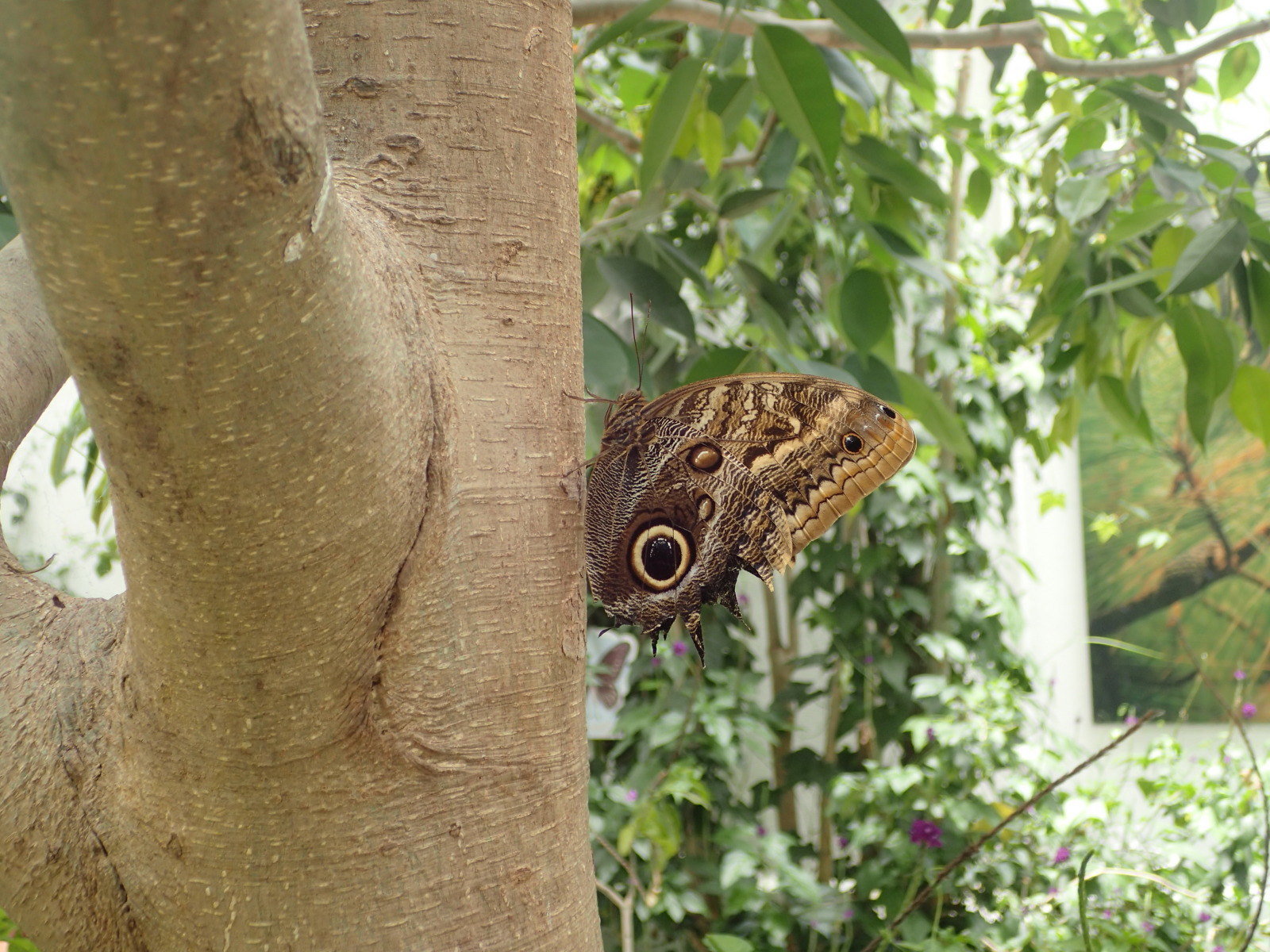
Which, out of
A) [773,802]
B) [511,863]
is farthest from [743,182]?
[773,802]

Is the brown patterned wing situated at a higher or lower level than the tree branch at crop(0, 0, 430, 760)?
lower

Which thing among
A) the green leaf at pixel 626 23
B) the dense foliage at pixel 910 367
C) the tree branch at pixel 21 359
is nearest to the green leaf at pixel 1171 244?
the dense foliage at pixel 910 367

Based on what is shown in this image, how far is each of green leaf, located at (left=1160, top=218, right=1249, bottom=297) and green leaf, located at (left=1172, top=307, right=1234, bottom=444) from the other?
0.09m

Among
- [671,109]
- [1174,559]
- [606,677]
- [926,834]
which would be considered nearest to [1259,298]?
[671,109]

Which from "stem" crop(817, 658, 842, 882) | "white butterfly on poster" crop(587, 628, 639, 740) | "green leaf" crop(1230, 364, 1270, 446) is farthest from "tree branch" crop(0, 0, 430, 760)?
"stem" crop(817, 658, 842, 882)

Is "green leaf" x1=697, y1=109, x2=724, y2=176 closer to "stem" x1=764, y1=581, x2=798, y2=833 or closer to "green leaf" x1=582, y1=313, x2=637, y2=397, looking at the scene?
"green leaf" x1=582, y1=313, x2=637, y2=397

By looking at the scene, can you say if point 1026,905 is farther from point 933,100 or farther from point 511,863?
point 511,863

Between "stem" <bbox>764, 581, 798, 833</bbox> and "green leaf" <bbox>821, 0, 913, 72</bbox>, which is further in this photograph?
"stem" <bbox>764, 581, 798, 833</bbox>

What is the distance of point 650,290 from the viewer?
2.83ft

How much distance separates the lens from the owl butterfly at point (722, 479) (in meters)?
0.58

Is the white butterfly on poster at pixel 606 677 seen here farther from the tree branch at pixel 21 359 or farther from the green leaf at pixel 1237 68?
the tree branch at pixel 21 359

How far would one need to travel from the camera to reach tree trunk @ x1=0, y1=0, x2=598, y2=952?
0.89 ft

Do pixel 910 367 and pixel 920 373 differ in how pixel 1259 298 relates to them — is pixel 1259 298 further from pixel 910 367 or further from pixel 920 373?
pixel 910 367

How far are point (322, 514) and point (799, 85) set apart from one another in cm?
56
